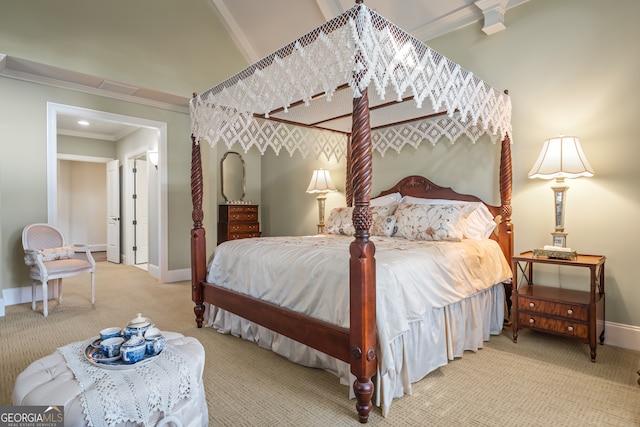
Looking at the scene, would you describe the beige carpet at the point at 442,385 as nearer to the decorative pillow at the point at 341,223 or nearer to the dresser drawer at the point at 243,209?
the decorative pillow at the point at 341,223

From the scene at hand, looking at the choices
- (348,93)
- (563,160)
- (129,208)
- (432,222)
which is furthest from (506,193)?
(129,208)

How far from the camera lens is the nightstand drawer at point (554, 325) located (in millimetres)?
2451

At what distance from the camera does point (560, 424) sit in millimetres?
1714

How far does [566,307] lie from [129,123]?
5372 mm

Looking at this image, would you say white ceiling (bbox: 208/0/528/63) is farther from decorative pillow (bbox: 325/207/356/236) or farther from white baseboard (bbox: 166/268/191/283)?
white baseboard (bbox: 166/268/191/283)

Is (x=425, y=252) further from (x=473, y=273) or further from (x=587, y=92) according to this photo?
(x=587, y=92)

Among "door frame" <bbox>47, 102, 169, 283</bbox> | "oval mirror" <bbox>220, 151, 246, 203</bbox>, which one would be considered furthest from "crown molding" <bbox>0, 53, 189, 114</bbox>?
"oval mirror" <bbox>220, 151, 246, 203</bbox>

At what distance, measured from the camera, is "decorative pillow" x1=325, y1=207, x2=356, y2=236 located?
12.2ft

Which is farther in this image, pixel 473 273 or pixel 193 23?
pixel 193 23

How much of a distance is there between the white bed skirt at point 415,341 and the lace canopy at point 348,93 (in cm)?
140

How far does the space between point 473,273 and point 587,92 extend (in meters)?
1.81

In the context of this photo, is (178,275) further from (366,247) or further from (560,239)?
(560,239)

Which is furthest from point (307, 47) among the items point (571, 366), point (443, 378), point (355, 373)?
point (571, 366)

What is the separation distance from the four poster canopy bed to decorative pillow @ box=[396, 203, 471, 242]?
1 cm
